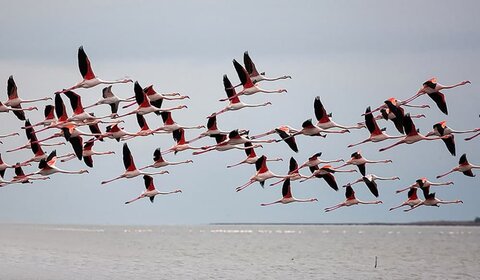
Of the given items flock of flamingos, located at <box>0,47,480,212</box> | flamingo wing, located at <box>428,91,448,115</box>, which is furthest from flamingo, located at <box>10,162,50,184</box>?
flamingo wing, located at <box>428,91,448,115</box>

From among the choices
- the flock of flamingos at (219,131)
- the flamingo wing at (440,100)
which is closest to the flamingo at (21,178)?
the flock of flamingos at (219,131)

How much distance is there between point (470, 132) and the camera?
36.2 m

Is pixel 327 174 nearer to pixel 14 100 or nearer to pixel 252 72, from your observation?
pixel 252 72

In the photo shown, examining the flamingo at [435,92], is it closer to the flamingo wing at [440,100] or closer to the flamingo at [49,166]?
the flamingo wing at [440,100]

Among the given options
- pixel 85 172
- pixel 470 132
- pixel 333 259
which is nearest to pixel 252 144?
pixel 85 172

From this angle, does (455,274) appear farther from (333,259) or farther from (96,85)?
(96,85)

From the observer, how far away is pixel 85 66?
123 feet

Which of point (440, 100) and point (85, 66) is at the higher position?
Result: point (85, 66)

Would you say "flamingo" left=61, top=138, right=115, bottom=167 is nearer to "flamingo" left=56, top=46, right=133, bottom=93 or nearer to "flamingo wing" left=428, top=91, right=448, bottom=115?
"flamingo" left=56, top=46, right=133, bottom=93

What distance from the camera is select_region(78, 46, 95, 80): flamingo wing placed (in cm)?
3719

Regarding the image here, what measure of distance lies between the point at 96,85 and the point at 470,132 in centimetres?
1279

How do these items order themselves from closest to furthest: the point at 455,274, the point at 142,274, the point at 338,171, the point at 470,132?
the point at 470,132 < the point at 338,171 < the point at 142,274 < the point at 455,274

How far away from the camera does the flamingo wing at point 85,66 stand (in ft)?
122

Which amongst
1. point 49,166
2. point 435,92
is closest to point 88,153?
point 49,166
